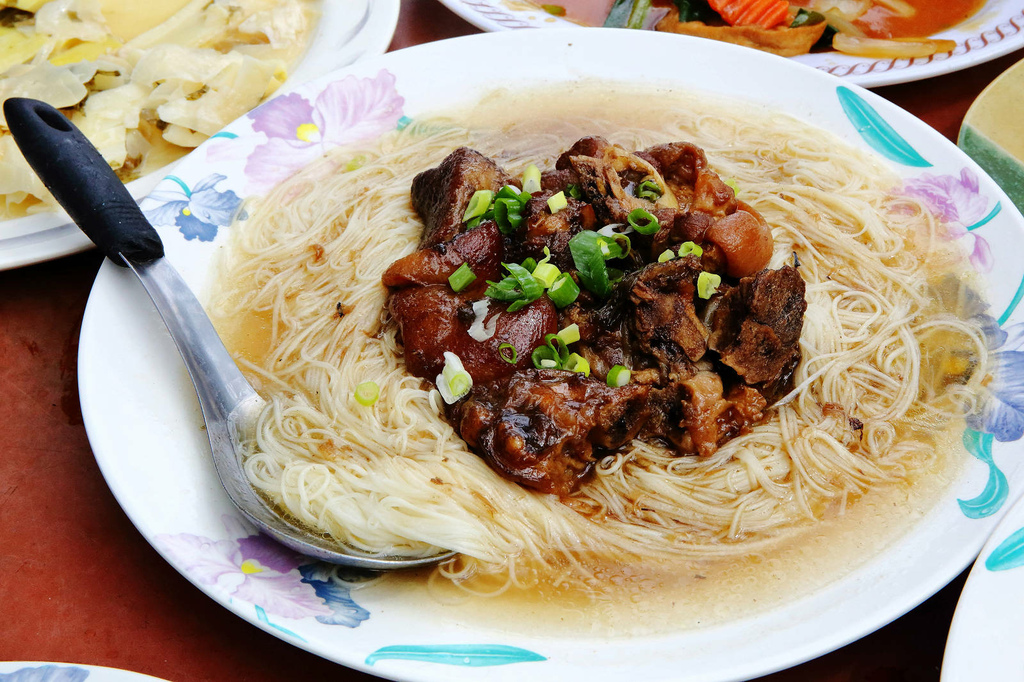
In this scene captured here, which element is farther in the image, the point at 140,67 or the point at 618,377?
the point at 140,67

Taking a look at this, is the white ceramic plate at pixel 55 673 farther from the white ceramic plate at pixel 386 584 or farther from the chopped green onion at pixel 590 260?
the chopped green onion at pixel 590 260

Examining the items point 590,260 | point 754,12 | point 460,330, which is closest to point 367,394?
point 460,330

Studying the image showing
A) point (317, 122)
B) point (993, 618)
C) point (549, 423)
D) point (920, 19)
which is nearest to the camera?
point (993, 618)

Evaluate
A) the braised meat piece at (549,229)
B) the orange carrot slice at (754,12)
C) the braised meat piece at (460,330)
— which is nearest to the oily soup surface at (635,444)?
the braised meat piece at (460,330)

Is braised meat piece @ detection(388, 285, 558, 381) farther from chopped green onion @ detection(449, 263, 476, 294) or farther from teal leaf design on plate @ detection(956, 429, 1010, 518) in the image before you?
teal leaf design on plate @ detection(956, 429, 1010, 518)

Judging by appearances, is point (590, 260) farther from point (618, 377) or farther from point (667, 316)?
point (618, 377)

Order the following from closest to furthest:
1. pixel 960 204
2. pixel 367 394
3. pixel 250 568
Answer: pixel 250 568 < pixel 367 394 < pixel 960 204
